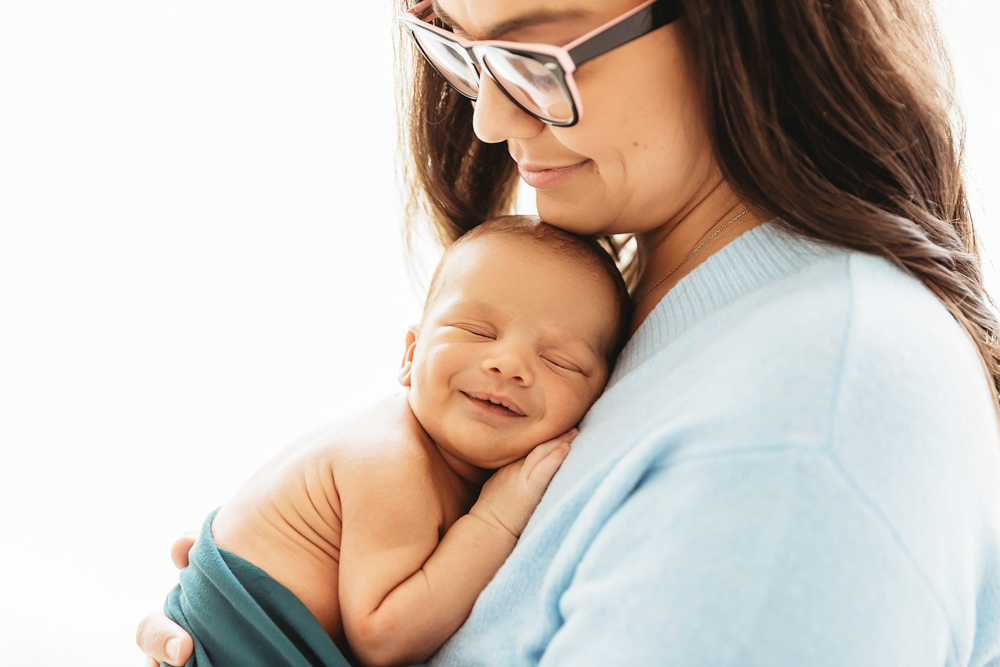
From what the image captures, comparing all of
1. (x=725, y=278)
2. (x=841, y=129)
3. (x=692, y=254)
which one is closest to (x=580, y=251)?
(x=692, y=254)

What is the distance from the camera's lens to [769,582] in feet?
2.19

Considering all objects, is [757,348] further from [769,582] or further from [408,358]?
[408,358]

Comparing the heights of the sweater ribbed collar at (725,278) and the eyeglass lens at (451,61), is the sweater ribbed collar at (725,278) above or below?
below

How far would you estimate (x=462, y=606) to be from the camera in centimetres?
107

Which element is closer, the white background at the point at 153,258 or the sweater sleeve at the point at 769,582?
the sweater sleeve at the point at 769,582

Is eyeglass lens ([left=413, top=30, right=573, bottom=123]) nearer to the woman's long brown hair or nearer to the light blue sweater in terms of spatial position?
the woman's long brown hair

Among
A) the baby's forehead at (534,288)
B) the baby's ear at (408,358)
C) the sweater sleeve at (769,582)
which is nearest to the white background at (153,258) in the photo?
the baby's ear at (408,358)

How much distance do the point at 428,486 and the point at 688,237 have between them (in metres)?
0.58

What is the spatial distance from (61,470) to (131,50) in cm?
118

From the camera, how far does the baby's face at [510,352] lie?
118cm

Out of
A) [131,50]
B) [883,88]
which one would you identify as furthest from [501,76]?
[131,50]

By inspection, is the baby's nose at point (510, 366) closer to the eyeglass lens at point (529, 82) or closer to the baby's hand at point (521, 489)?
the baby's hand at point (521, 489)

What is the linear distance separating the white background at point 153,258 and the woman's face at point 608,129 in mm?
946

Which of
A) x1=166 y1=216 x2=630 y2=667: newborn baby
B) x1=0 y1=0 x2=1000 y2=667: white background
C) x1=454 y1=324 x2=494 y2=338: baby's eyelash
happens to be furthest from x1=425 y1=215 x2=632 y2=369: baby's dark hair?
x1=0 y1=0 x2=1000 y2=667: white background
